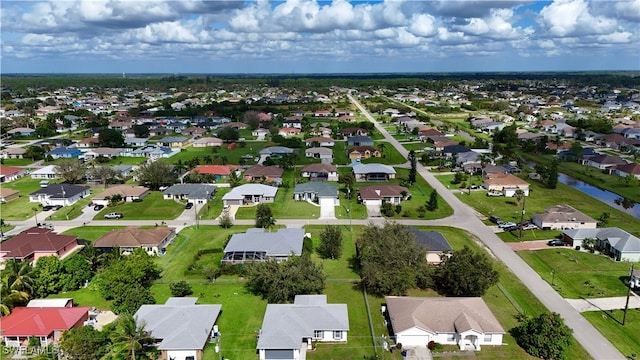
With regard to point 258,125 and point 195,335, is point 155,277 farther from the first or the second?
point 258,125

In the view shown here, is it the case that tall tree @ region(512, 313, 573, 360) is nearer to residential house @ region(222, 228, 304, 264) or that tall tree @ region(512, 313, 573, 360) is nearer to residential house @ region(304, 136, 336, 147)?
residential house @ region(222, 228, 304, 264)

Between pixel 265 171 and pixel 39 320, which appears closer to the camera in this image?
pixel 39 320

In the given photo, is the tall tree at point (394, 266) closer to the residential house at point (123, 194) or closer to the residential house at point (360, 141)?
the residential house at point (123, 194)

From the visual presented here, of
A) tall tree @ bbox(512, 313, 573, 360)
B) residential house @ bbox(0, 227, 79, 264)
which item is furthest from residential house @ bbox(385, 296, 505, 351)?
residential house @ bbox(0, 227, 79, 264)

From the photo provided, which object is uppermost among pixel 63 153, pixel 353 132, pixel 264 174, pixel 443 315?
pixel 353 132

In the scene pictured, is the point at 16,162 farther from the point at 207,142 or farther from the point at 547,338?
the point at 547,338

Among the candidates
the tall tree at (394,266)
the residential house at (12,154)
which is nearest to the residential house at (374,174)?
the tall tree at (394,266)

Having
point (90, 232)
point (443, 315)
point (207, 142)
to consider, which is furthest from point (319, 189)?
point (207, 142)
